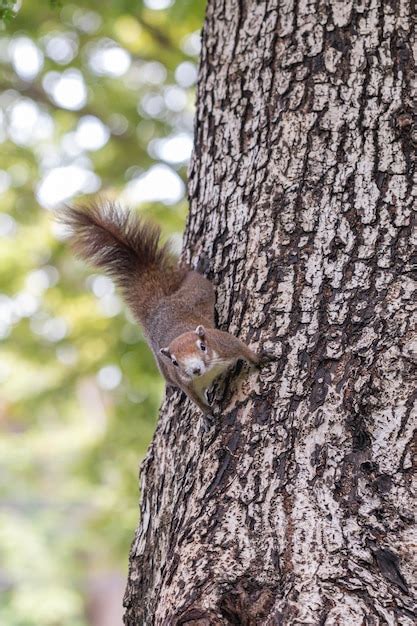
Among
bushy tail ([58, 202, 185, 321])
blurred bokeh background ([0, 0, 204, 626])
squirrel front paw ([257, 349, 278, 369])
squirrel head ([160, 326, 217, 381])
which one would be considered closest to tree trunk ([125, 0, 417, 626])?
squirrel front paw ([257, 349, 278, 369])

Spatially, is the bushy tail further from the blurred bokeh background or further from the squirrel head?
the blurred bokeh background

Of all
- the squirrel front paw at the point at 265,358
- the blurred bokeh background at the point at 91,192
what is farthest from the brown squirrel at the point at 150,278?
the blurred bokeh background at the point at 91,192

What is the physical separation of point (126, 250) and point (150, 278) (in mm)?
170

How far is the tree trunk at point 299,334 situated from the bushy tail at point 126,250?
0.47m

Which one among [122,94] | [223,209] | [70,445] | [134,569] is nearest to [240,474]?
[134,569]

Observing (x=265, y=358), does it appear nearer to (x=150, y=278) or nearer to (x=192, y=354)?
(x=192, y=354)

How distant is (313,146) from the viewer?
2674 millimetres

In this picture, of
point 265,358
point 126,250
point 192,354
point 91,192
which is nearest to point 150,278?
point 126,250

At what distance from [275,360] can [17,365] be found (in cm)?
501

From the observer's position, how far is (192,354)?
2.96 meters

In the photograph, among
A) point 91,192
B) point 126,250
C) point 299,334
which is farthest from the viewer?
point 91,192

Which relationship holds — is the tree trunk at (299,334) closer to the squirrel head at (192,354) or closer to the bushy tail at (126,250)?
the squirrel head at (192,354)

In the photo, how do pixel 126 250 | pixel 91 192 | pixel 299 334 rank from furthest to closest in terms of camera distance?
pixel 91 192 < pixel 126 250 < pixel 299 334

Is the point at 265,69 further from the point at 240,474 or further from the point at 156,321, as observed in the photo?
the point at 240,474
